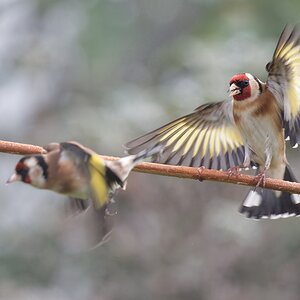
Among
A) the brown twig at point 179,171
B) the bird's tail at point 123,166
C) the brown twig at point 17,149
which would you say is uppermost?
the bird's tail at point 123,166

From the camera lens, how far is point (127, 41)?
712cm

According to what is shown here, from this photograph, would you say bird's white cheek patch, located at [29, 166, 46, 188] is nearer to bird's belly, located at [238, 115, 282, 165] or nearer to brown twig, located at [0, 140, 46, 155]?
brown twig, located at [0, 140, 46, 155]

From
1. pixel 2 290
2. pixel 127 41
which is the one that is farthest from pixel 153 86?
pixel 2 290

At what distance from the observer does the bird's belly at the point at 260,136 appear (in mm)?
3799

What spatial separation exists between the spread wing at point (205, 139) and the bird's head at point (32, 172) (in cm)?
134

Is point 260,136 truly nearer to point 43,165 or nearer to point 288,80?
point 288,80

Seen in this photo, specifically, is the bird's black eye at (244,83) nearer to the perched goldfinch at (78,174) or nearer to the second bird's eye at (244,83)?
the second bird's eye at (244,83)

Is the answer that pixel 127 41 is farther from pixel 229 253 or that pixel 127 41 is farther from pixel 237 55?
pixel 229 253

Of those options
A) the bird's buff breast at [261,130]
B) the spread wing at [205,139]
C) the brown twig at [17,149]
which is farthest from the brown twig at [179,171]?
the bird's buff breast at [261,130]

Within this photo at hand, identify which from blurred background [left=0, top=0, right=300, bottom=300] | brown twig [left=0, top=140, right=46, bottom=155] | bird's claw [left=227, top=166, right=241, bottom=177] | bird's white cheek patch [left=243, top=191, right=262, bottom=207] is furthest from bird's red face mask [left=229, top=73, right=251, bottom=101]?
blurred background [left=0, top=0, right=300, bottom=300]

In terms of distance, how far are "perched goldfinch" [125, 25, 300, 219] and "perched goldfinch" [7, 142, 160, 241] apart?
1.08 metres

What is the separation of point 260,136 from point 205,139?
28 cm

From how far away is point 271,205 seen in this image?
4059 mm

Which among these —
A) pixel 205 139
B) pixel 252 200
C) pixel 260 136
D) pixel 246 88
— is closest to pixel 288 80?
pixel 246 88
